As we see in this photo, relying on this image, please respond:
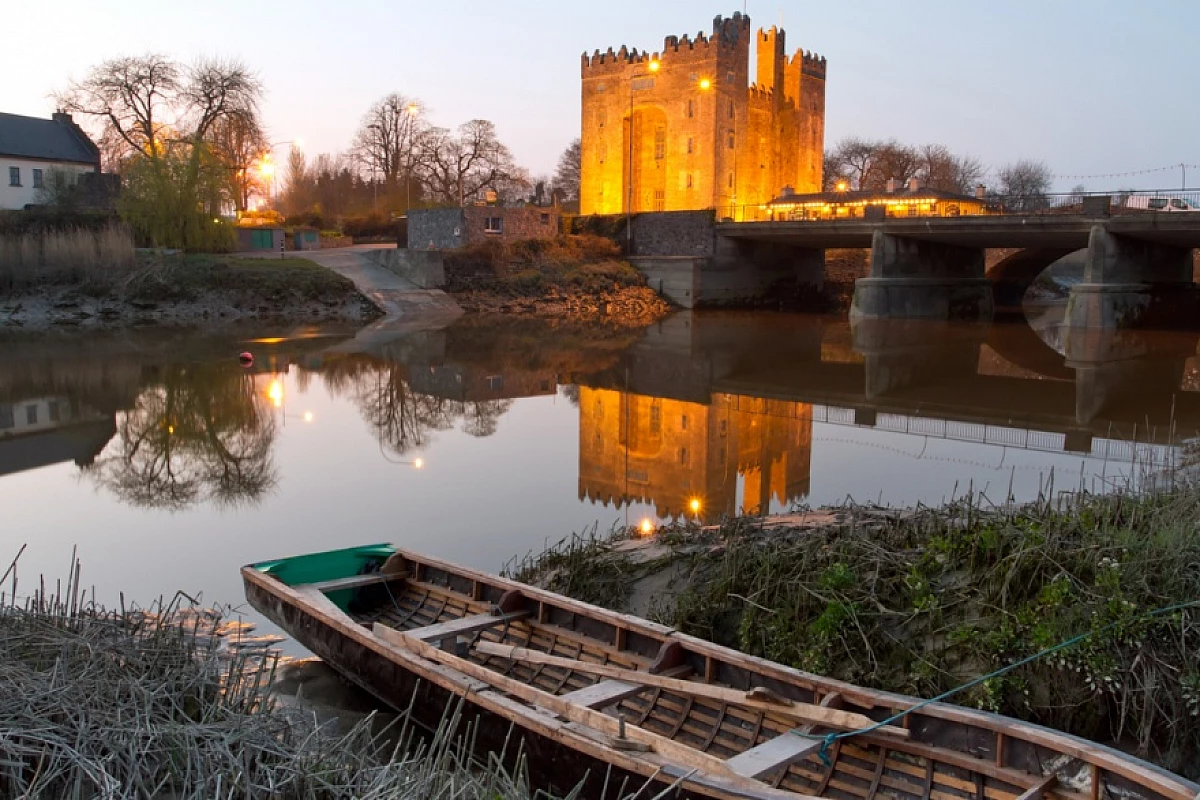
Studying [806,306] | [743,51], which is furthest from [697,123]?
[806,306]

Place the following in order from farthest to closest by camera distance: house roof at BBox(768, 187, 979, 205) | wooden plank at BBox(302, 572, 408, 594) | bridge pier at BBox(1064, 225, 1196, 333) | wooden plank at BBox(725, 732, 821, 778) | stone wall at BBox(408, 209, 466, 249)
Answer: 1. house roof at BBox(768, 187, 979, 205)
2. stone wall at BBox(408, 209, 466, 249)
3. bridge pier at BBox(1064, 225, 1196, 333)
4. wooden plank at BBox(302, 572, 408, 594)
5. wooden plank at BBox(725, 732, 821, 778)

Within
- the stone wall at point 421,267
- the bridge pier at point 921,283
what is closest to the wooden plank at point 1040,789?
the bridge pier at point 921,283

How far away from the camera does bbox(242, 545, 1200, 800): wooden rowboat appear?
4840 millimetres

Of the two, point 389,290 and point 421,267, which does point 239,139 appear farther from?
point 389,290

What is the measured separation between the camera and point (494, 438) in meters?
16.5

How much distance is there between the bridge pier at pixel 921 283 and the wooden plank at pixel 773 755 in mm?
36924

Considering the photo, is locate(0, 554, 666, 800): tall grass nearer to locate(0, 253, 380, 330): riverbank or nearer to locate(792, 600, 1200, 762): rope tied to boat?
locate(792, 600, 1200, 762): rope tied to boat

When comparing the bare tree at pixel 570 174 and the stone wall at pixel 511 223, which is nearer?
the stone wall at pixel 511 223

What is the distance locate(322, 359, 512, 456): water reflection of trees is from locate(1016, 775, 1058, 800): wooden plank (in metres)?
11.5

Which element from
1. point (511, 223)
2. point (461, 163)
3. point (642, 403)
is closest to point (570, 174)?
point (461, 163)

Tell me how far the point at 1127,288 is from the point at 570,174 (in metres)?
67.8

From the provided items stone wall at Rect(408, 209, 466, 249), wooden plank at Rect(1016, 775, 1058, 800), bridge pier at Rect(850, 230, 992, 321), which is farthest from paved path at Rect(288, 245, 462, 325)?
wooden plank at Rect(1016, 775, 1058, 800)

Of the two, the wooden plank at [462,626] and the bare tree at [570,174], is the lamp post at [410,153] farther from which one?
the wooden plank at [462,626]

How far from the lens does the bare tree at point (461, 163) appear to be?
71562 millimetres
